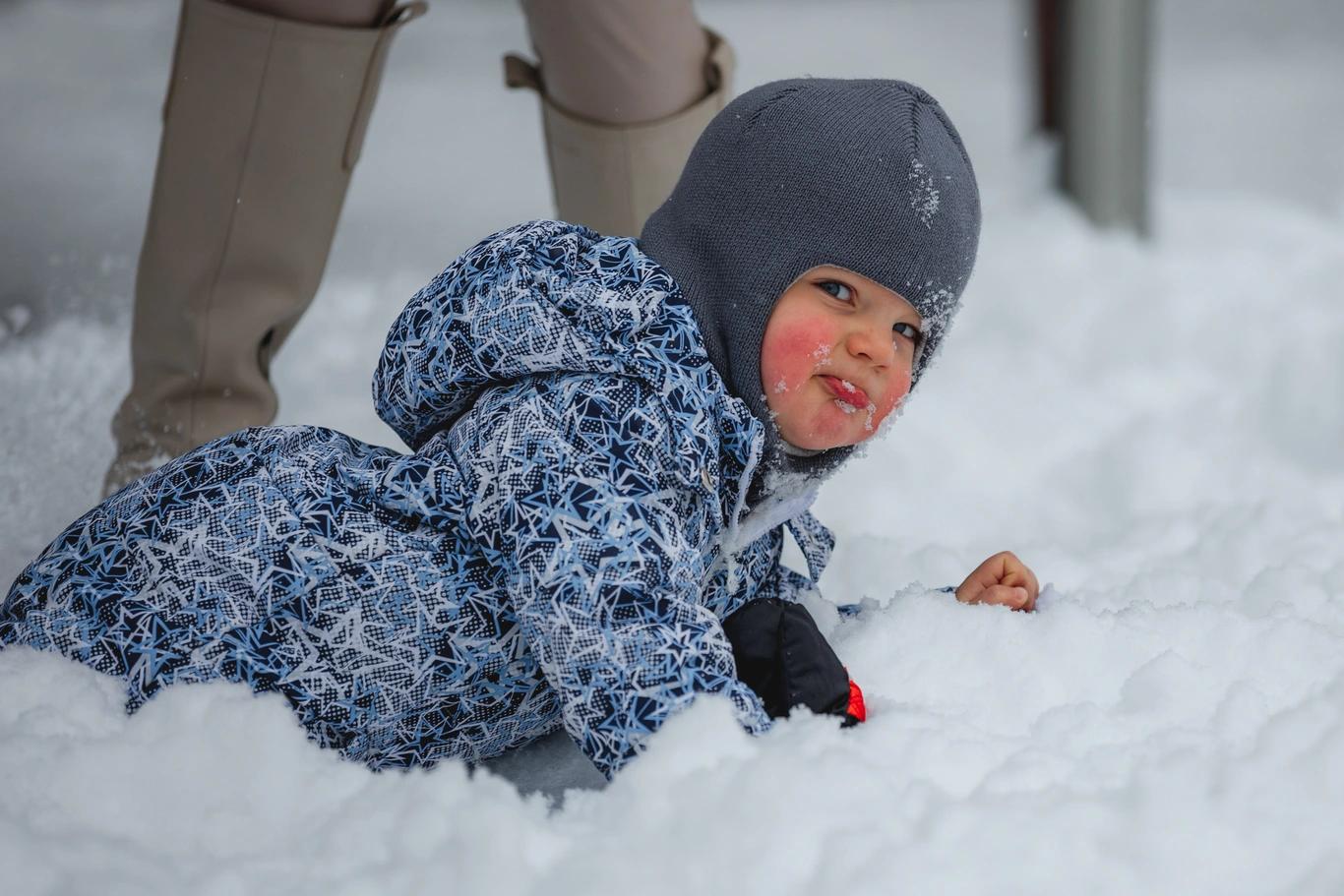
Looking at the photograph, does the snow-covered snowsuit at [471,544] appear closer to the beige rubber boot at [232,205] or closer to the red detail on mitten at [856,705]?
the red detail on mitten at [856,705]

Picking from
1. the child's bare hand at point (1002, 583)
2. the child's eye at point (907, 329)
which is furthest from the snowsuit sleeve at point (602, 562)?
the child's bare hand at point (1002, 583)

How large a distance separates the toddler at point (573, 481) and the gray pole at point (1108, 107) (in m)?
1.91

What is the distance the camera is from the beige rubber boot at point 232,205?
4.48 ft

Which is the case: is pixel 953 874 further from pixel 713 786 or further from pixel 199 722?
pixel 199 722

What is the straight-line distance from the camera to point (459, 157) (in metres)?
2.80

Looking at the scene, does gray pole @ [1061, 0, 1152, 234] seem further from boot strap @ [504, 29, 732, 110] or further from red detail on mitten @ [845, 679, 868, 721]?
red detail on mitten @ [845, 679, 868, 721]

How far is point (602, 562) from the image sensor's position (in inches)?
33.9

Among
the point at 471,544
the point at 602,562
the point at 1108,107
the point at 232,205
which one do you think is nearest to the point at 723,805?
the point at 602,562

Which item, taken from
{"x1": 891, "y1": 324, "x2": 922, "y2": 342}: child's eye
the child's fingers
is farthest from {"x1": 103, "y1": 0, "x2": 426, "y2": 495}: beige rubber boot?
the child's fingers

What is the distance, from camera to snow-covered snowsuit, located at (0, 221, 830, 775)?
867mm

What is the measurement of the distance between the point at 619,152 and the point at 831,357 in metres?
0.65

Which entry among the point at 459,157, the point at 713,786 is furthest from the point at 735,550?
the point at 459,157

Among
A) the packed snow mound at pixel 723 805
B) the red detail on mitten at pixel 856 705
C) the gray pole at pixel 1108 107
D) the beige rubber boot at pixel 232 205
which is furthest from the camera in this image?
the gray pole at pixel 1108 107

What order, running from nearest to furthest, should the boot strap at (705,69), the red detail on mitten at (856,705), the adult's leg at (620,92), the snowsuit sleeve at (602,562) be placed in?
the snowsuit sleeve at (602,562) → the red detail on mitten at (856,705) → the adult's leg at (620,92) → the boot strap at (705,69)
